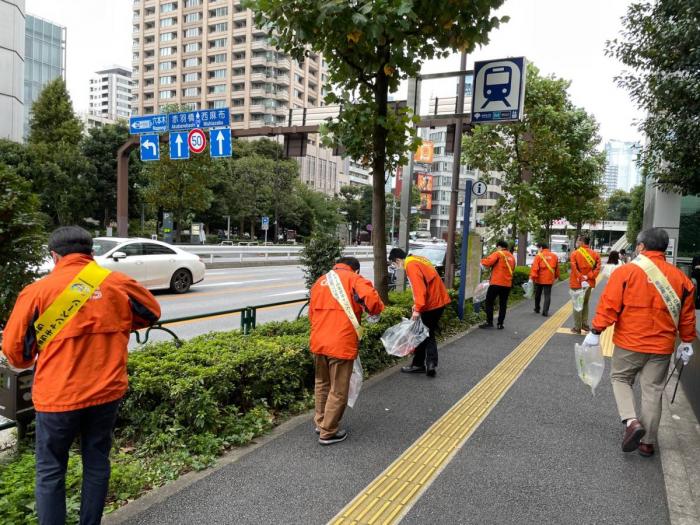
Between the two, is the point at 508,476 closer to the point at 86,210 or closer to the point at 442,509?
the point at 442,509

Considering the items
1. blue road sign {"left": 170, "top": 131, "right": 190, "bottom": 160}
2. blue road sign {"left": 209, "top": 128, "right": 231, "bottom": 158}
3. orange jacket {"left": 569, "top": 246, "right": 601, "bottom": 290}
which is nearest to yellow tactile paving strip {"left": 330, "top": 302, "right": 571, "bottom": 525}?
orange jacket {"left": 569, "top": 246, "right": 601, "bottom": 290}

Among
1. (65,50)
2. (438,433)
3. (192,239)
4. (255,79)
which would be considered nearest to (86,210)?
(192,239)

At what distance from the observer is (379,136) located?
21.3 feet

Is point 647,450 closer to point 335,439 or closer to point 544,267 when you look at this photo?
point 335,439

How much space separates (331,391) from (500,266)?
243 inches

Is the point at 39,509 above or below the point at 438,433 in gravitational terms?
Result: above

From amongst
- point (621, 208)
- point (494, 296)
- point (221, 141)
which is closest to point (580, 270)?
point (494, 296)

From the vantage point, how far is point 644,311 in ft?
13.0

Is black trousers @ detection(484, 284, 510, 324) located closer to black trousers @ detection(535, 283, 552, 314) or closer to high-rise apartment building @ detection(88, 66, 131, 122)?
black trousers @ detection(535, 283, 552, 314)

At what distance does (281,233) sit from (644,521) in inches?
2150

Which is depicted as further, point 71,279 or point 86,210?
point 86,210

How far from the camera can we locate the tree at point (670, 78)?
704cm

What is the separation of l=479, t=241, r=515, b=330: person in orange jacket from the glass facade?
73.5 metres

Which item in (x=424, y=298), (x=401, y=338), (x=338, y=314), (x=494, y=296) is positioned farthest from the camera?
(x=494, y=296)
